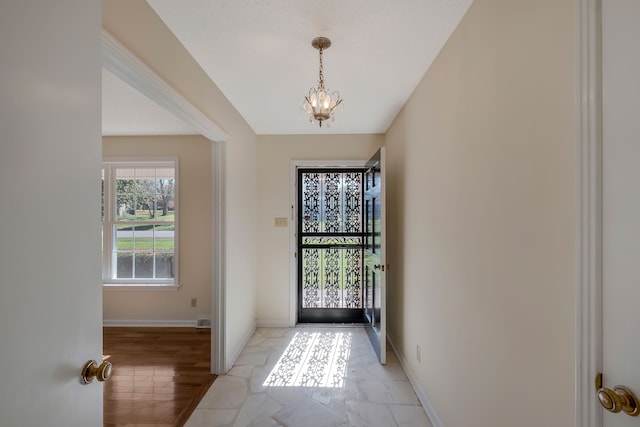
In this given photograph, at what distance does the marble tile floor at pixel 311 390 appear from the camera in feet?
6.66

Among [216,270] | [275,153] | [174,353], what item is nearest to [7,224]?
[216,270]

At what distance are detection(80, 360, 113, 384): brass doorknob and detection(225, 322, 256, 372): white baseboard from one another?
203 cm

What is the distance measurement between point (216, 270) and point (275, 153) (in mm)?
1794

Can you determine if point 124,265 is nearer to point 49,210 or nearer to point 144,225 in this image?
point 144,225

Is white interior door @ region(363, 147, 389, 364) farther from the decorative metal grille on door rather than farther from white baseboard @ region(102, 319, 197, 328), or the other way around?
white baseboard @ region(102, 319, 197, 328)

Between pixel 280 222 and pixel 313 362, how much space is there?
5.53 ft

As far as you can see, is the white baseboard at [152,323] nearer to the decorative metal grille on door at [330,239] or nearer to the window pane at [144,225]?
the window pane at [144,225]

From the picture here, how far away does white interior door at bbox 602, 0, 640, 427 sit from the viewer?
2.24 feet

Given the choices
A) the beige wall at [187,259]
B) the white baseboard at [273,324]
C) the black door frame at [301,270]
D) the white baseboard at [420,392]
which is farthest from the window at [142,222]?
the white baseboard at [420,392]

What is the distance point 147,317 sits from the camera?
3.74m

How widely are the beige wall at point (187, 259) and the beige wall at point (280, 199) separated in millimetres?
694

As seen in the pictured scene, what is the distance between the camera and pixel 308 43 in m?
1.81

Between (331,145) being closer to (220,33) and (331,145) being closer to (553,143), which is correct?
(220,33)

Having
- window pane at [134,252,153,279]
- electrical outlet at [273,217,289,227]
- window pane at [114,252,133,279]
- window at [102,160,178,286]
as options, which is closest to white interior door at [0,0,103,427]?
electrical outlet at [273,217,289,227]
